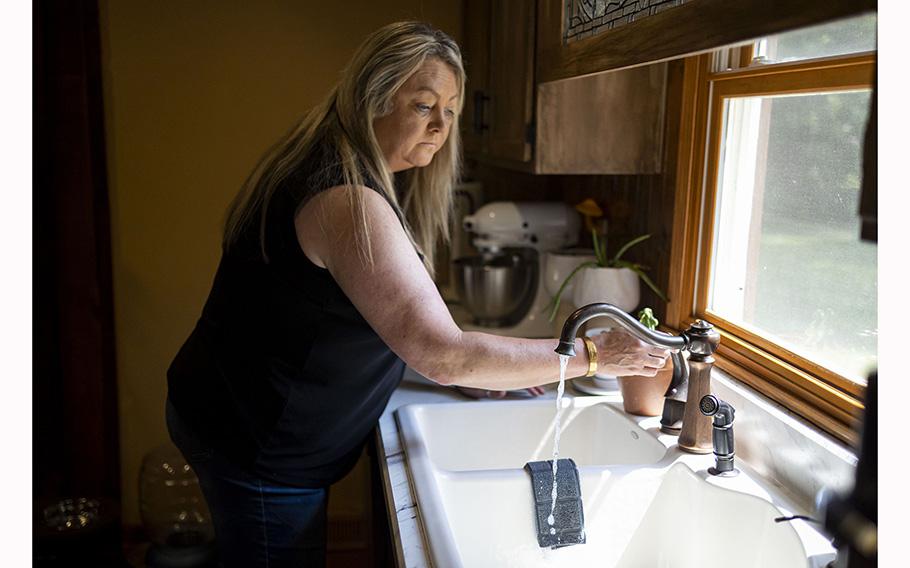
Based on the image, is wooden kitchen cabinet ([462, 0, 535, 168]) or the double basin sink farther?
wooden kitchen cabinet ([462, 0, 535, 168])

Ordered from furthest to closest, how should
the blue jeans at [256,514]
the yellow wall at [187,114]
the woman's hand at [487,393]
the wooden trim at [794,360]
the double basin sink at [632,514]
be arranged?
1. the yellow wall at [187,114]
2. the woman's hand at [487,393]
3. the blue jeans at [256,514]
4. the wooden trim at [794,360]
5. the double basin sink at [632,514]

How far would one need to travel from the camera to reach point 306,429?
1519 millimetres

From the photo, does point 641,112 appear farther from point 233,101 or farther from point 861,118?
point 233,101

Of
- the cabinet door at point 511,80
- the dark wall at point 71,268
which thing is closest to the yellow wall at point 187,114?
the dark wall at point 71,268

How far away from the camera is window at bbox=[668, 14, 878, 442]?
127 centimetres

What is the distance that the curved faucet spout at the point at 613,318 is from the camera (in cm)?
121

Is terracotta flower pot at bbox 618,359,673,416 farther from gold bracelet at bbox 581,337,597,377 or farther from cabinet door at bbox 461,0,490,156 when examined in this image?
cabinet door at bbox 461,0,490,156

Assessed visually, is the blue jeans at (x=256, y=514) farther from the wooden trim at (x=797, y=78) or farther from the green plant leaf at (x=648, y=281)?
the wooden trim at (x=797, y=78)

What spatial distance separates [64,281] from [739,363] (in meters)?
2.20

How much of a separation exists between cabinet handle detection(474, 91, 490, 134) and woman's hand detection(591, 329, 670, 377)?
4.47 ft

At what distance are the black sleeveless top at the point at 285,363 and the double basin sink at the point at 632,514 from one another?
0.16 meters

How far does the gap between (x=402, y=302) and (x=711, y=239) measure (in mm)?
827

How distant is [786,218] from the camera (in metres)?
1.51

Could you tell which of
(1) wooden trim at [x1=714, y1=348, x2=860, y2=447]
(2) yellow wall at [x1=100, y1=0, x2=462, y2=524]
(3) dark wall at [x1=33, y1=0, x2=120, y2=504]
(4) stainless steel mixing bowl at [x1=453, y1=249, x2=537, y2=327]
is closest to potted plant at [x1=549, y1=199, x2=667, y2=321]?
(1) wooden trim at [x1=714, y1=348, x2=860, y2=447]
